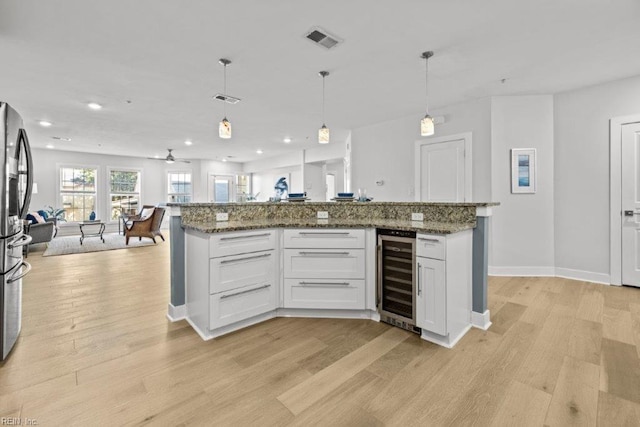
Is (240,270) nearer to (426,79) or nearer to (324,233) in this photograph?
(324,233)

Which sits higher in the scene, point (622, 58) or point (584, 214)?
point (622, 58)

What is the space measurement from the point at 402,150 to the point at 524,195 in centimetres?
195

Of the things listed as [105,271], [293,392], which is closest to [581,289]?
[293,392]

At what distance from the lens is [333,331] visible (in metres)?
2.38

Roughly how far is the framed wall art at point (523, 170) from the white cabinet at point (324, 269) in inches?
114

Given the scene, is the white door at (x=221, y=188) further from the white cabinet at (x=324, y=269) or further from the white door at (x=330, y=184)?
the white cabinet at (x=324, y=269)

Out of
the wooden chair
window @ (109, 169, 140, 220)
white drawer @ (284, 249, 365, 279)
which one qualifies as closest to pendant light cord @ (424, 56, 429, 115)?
white drawer @ (284, 249, 365, 279)

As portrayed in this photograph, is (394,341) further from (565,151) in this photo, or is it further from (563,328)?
(565,151)

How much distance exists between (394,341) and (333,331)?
19.2 inches

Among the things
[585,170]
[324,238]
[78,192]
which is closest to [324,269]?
[324,238]

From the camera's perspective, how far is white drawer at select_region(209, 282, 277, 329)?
7.38 ft

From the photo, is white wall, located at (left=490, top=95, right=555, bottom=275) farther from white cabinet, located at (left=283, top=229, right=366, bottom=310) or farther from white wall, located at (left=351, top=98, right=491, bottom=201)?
white cabinet, located at (left=283, top=229, right=366, bottom=310)

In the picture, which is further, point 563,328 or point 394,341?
point 563,328

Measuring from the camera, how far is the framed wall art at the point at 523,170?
159 inches
